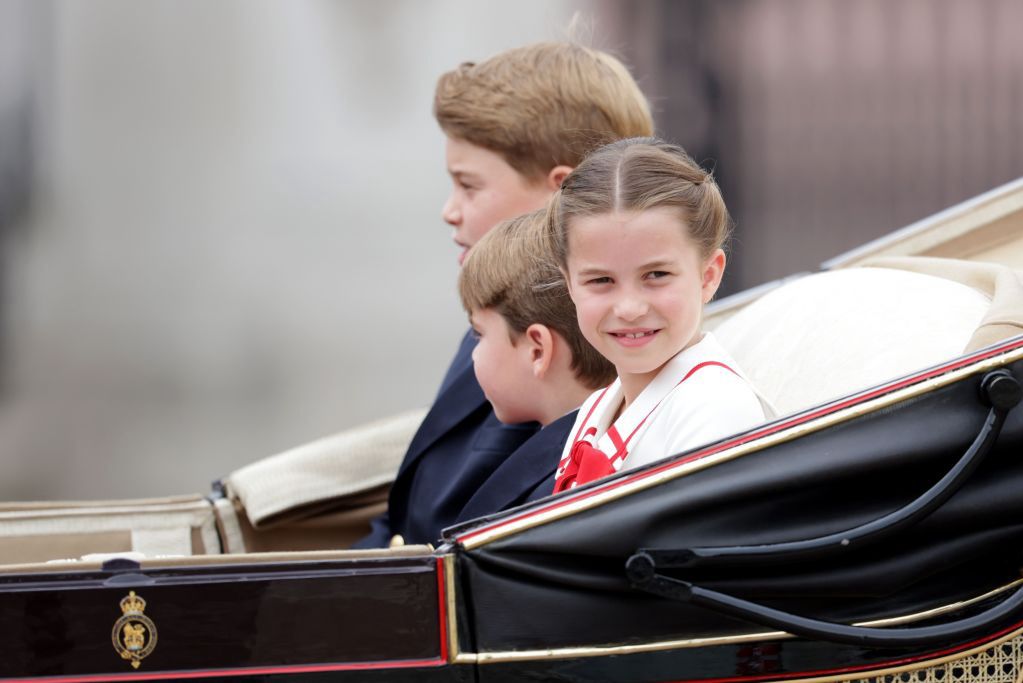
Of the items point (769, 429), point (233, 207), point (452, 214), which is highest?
point (233, 207)

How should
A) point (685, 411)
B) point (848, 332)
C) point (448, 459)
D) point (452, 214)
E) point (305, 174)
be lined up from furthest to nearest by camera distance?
point (305, 174) < point (452, 214) < point (448, 459) < point (848, 332) < point (685, 411)

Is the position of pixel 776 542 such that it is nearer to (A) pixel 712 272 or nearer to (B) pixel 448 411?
(A) pixel 712 272

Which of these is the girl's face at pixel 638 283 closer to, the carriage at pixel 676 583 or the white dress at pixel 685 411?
the white dress at pixel 685 411

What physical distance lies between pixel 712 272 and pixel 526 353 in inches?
14.2

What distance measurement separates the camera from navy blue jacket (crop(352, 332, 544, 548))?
6.46 feet

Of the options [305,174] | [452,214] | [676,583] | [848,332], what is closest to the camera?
[676,583]

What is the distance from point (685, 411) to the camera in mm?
1487

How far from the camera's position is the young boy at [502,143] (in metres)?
2.15

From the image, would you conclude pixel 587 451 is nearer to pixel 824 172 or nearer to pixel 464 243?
pixel 464 243

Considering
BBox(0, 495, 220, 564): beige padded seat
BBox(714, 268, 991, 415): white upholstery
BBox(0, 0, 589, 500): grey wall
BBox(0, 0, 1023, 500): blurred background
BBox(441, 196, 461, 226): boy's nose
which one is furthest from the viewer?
BBox(0, 0, 589, 500): grey wall

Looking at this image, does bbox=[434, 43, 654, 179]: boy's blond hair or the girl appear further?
bbox=[434, 43, 654, 179]: boy's blond hair

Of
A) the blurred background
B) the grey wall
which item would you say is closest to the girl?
the blurred background

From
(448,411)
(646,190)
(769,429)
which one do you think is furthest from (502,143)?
(769,429)

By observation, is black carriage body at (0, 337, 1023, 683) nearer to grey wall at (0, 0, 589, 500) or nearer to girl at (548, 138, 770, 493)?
girl at (548, 138, 770, 493)
